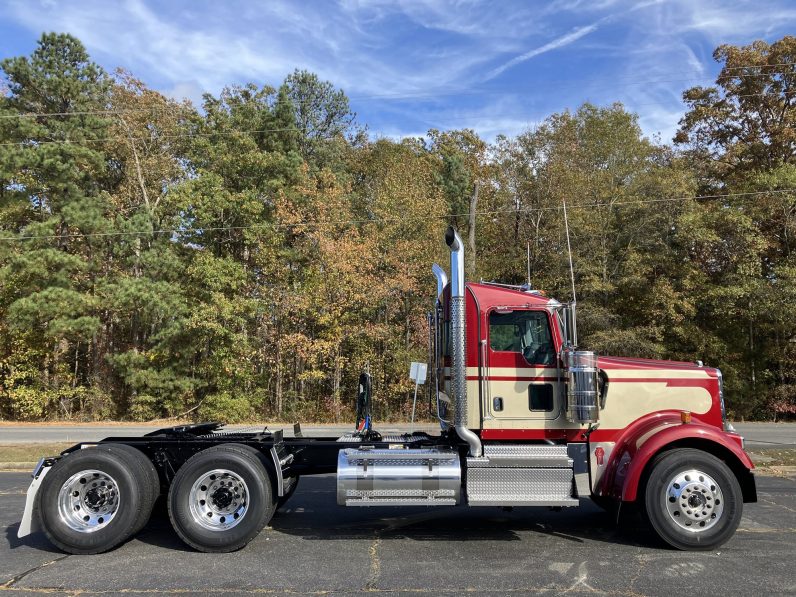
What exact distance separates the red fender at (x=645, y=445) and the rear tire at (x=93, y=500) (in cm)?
472

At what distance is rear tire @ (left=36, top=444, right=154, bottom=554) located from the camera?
602 centimetres

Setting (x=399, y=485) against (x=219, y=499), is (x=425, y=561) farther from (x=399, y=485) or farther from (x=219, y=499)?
(x=219, y=499)

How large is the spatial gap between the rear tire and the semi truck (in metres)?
0.01

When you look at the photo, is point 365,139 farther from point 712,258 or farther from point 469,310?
point 469,310

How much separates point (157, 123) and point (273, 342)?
42.9 ft

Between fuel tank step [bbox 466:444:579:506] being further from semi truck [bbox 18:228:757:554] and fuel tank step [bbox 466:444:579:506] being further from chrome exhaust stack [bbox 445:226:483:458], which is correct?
chrome exhaust stack [bbox 445:226:483:458]

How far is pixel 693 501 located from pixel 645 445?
710mm

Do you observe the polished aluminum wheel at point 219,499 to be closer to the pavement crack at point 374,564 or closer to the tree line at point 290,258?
the pavement crack at point 374,564

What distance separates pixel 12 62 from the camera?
25.1 m

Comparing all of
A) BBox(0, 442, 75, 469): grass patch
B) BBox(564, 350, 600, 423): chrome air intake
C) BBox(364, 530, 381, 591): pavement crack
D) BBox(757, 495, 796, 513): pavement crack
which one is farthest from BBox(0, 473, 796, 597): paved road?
BBox(0, 442, 75, 469): grass patch

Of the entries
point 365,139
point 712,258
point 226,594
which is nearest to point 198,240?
point 365,139

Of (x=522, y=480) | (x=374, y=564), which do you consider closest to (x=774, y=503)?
(x=522, y=480)

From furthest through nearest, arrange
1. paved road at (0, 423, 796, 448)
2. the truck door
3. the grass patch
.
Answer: paved road at (0, 423, 796, 448) → the grass patch → the truck door

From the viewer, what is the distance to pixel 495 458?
6.28m
